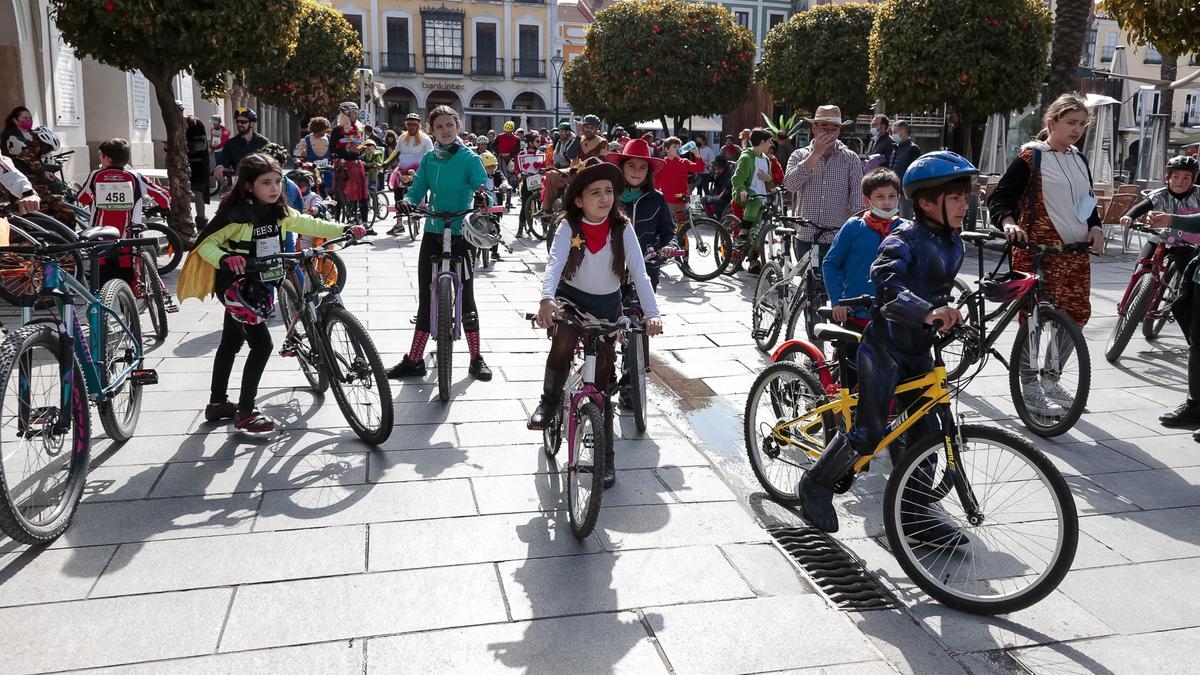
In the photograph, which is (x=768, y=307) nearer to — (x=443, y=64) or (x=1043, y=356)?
(x=1043, y=356)

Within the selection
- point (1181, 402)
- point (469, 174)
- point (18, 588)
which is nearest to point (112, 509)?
point (18, 588)

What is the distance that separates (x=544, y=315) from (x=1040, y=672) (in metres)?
2.24

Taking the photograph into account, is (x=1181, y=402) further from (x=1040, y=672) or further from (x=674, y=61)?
(x=674, y=61)

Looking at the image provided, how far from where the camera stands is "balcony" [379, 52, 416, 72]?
57469 millimetres

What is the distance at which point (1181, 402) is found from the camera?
6.42 m

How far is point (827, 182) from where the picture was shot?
7.09 meters

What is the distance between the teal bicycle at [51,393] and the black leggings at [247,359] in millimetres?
643

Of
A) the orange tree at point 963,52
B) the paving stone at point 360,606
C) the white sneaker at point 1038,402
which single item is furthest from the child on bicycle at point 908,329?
the orange tree at point 963,52

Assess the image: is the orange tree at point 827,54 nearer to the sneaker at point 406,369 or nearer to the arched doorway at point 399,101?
the sneaker at point 406,369

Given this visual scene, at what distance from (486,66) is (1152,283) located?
2170 inches

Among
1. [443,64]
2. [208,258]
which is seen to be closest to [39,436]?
[208,258]

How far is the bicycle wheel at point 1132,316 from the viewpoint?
24.1 feet

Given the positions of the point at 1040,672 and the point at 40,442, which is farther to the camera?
the point at 40,442

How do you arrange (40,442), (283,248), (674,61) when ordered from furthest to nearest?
1. (674,61)
2. (283,248)
3. (40,442)
